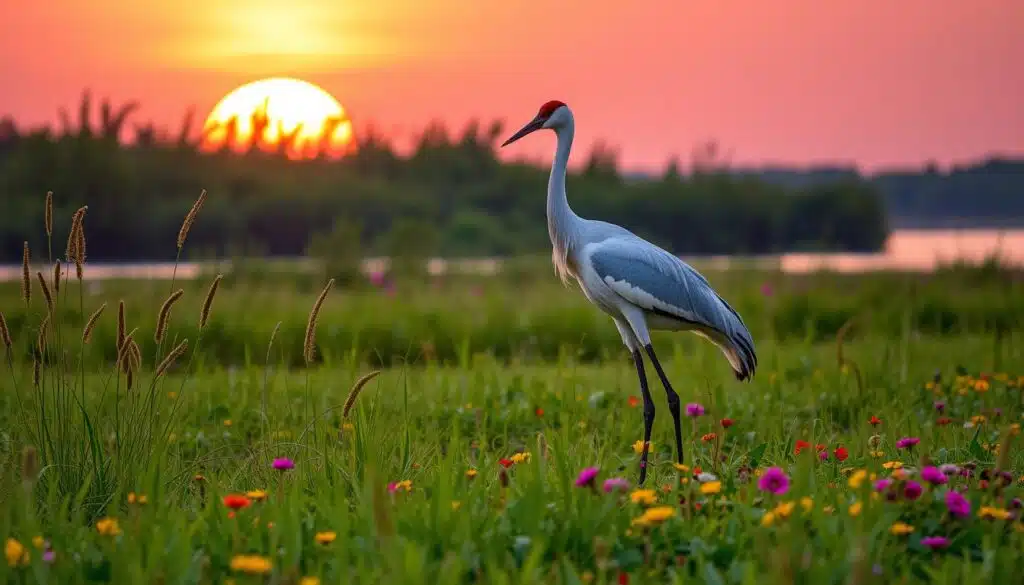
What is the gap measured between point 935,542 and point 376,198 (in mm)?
28652

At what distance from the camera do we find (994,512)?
3.37 m

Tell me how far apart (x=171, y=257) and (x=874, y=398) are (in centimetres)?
2498

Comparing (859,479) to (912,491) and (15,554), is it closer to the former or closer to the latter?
(912,491)

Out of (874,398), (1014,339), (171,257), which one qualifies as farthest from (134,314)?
(171,257)

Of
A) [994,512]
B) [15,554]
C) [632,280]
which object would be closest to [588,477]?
[994,512]

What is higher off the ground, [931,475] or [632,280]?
[632,280]

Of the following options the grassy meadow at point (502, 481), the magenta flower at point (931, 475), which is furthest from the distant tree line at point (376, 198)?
the magenta flower at point (931, 475)

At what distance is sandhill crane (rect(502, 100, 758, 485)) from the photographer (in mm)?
5754

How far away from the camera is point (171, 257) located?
29.0 meters

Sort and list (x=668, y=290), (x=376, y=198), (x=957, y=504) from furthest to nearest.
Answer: (x=376, y=198), (x=668, y=290), (x=957, y=504)

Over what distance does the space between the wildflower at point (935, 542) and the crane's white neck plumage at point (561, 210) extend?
2.88m

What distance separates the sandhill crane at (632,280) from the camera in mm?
5754

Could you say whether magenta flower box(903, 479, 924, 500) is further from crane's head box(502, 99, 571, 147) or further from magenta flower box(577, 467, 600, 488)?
crane's head box(502, 99, 571, 147)

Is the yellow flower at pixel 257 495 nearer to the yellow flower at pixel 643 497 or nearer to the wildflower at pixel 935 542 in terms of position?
the yellow flower at pixel 643 497
